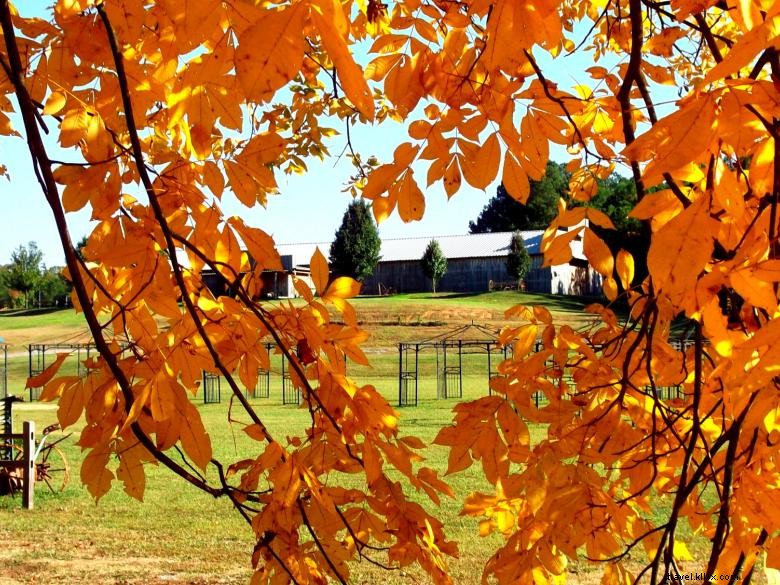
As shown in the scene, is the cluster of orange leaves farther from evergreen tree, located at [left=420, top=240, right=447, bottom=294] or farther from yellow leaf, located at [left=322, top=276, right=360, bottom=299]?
evergreen tree, located at [left=420, top=240, right=447, bottom=294]

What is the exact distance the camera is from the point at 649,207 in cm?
105

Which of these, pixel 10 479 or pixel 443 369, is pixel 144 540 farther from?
pixel 443 369

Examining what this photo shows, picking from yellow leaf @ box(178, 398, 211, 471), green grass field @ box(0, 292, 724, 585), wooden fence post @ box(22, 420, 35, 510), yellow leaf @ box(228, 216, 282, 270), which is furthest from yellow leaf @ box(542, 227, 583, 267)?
wooden fence post @ box(22, 420, 35, 510)

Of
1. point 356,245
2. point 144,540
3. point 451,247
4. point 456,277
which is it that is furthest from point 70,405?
point 451,247

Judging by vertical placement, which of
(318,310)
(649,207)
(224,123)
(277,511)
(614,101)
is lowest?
A: (277,511)

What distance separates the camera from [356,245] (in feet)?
158

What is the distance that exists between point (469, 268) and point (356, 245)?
7.07 metres

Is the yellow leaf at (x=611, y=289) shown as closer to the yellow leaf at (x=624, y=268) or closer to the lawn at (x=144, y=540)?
the yellow leaf at (x=624, y=268)

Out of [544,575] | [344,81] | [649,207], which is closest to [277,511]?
[544,575]

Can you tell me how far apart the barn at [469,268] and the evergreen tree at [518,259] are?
1.22 metres

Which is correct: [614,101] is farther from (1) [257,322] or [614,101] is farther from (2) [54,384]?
(2) [54,384]

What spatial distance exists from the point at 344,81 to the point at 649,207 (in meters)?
0.54

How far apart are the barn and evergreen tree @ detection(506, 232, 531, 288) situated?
122cm

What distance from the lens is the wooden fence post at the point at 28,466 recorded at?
7.31 metres
